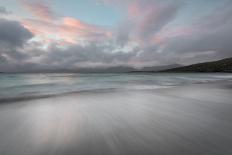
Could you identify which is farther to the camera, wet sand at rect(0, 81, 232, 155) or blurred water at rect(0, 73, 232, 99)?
blurred water at rect(0, 73, 232, 99)

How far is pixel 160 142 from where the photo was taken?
2371 mm

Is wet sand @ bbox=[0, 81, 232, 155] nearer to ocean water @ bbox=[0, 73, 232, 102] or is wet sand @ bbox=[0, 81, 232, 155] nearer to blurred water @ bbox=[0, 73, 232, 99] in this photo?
ocean water @ bbox=[0, 73, 232, 102]

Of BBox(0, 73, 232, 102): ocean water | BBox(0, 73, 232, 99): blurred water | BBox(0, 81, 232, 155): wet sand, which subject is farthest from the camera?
BBox(0, 73, 232, 99): blurred water

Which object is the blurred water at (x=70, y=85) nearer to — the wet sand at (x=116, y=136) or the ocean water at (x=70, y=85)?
the ocean water at (x=70, y=85)

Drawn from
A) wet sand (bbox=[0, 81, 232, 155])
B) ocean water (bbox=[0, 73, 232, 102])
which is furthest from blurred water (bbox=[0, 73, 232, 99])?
wet sand (bbox=[0, 81, 232, 155])

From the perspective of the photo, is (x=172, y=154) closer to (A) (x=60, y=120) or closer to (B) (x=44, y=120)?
(A) (x=60, y=120)

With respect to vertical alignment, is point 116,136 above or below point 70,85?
above

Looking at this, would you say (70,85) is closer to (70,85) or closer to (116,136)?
(70,85)

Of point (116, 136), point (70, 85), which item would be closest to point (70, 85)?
point (70, 85)

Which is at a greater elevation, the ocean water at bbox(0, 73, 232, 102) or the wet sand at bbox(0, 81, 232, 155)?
the wet sand at bbox(0, 81, 232, 155)

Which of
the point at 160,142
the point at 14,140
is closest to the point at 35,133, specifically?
the point at 14,140

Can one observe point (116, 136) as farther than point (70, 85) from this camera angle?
No

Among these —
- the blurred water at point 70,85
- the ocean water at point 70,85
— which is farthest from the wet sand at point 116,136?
the blurred water at point 70,85

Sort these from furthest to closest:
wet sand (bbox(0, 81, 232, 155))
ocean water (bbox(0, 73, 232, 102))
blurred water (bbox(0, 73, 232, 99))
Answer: blurred water (bbox(0, 73, 232, 99)), ocean water (bbox(0, 73, 232, 102)), wet sand (bbox(0, 81, 232, 155))
